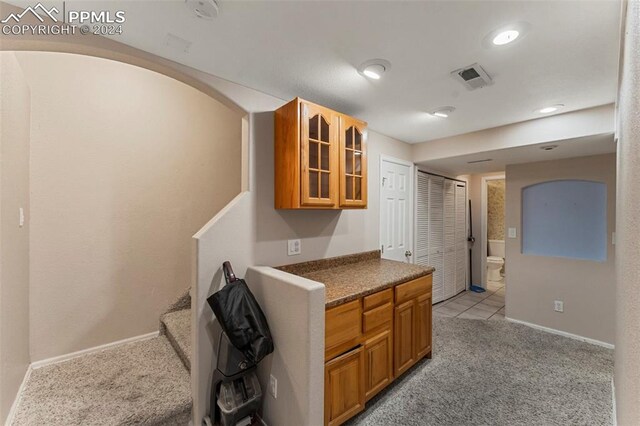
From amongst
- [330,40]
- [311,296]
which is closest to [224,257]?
[311,296]

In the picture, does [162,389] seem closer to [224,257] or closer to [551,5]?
[224,257]

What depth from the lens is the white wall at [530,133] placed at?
237 cm

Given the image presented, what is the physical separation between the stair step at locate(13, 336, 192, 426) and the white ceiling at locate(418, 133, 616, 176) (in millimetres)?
3658

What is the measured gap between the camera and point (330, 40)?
1.51 m

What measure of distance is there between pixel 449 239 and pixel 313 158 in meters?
3.53

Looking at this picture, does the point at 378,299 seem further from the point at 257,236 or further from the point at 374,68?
the point at 374,68

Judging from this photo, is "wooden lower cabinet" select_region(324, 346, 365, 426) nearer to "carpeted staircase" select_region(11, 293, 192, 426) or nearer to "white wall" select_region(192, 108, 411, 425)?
"white wall" select_region(192, 108, 411, 425)

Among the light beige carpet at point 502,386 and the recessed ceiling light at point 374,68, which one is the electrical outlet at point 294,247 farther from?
the recessed ceiling light at point 374,68

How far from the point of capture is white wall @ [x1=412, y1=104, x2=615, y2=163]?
237 cm

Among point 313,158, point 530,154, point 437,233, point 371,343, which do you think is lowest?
point 371,343

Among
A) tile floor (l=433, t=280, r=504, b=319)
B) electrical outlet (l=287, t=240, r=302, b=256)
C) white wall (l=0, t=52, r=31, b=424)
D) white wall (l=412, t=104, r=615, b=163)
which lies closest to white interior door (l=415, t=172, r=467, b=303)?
tile floor (l=433, t=280, r=504, b=319)

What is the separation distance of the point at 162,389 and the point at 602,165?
15.9ft

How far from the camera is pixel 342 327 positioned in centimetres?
177

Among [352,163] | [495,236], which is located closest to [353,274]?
[352,163]
